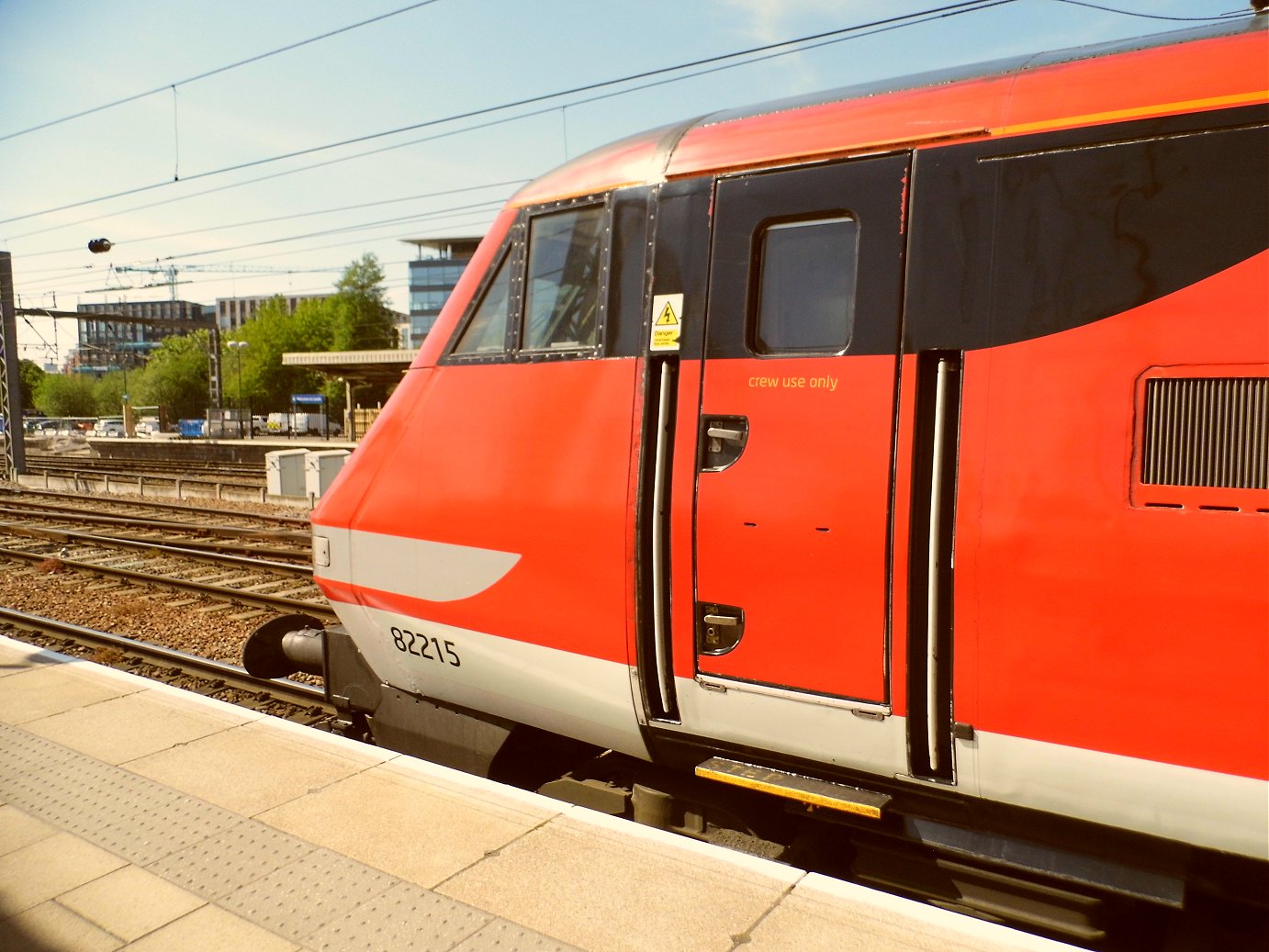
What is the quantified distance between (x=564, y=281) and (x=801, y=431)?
151 cm

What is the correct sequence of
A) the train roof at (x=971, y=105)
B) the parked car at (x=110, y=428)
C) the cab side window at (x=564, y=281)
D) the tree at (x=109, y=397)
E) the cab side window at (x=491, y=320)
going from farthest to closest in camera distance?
the tree at (x=109, y=397) < the parked car at (x=110, y=428) < the cab side window at (x=491, y=320) < the cab side window at (x=564, y=281) < the train roof at (x=971, y=105)

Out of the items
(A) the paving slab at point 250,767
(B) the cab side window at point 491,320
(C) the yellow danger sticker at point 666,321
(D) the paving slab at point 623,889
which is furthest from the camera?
(A) the paving slab at point 250,767

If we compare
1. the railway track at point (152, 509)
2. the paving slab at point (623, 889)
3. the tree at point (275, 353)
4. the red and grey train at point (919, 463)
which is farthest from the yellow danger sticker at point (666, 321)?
the tree at point (275, 353)

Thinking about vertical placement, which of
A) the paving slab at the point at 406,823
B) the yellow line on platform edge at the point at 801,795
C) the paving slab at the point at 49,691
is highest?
the yellow line on platform edge at the point at 801,795

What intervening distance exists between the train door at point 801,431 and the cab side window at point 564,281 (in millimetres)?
672

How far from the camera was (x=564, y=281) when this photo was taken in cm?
423

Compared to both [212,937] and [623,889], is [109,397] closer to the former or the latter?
[212,937]

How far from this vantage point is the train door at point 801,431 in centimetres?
321

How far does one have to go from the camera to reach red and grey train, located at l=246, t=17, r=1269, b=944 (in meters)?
2.70

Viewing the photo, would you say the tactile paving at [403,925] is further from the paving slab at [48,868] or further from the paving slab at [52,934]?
the paving slab at [48,868]

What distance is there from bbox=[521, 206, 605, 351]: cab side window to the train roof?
0.17m

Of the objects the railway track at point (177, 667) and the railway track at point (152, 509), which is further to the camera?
the railway track at point (152, 509)

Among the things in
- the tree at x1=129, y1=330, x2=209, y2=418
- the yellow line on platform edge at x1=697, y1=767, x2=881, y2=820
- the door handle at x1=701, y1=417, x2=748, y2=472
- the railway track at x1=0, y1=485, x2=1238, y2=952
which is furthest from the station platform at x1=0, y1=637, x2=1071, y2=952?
the tree at x1=129, y1=330, x2=209, y2=418

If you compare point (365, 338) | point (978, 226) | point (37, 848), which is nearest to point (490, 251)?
point (978, 226)
